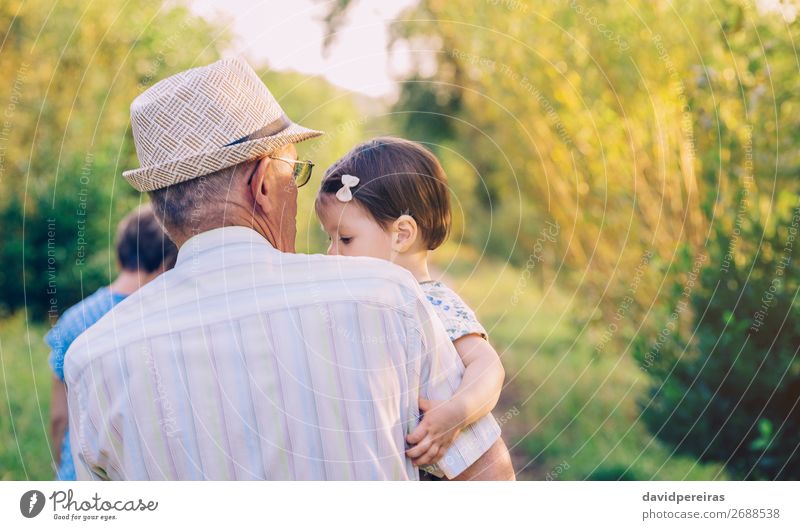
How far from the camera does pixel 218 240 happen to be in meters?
1.80

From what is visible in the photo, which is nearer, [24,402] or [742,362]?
[742,362]

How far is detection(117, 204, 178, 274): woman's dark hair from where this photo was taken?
3.42 m

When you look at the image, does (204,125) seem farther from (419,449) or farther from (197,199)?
(419,449)

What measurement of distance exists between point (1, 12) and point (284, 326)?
631 cm

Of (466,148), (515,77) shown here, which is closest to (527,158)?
(515,77)

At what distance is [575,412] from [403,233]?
366 cm

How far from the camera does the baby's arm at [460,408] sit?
1.77 meters

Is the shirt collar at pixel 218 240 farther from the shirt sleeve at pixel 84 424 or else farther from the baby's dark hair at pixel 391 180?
the baby's dark hair at pixel 391 180

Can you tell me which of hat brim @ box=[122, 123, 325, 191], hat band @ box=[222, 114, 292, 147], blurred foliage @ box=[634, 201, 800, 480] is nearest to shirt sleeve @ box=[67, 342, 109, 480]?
hat brim @ box=[122, 123, 325, 191]

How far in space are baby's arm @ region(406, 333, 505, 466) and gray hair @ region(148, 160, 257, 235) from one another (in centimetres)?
60

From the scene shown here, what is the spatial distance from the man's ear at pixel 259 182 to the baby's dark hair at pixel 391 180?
1.35ft

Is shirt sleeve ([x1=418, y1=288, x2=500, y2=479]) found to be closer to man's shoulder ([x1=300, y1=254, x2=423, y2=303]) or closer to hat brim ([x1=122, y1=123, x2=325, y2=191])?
man's shoulder ([x1=300, y1=254, x2=423, y2=303])

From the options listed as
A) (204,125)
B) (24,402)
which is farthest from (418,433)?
(24,402)

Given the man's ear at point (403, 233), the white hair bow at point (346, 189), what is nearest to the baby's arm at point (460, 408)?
the man's ear at point (403, 233)
